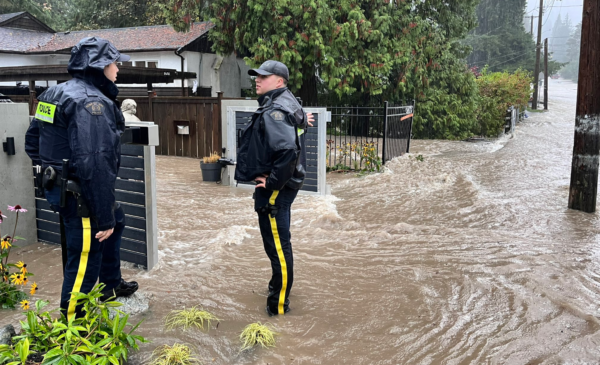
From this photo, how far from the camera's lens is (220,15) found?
17.5 m

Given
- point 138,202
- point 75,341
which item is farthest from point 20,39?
point 75,341

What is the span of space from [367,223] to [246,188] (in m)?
3.18

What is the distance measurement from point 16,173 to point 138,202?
165 cm

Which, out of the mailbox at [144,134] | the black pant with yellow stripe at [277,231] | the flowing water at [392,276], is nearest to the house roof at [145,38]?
the flowing water at [392,276]

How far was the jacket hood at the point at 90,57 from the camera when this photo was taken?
3.37 meters

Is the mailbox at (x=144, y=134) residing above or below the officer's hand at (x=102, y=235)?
above

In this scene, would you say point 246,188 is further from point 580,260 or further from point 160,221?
point 580,260

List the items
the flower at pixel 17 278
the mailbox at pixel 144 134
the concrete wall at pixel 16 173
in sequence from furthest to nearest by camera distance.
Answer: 1. the concrete wall at pixel 16 173
2. the mailbox at pixel 144 134
3. the flower at pixel 17 278

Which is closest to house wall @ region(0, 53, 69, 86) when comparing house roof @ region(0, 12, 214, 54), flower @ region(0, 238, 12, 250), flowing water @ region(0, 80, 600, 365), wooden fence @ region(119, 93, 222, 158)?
house roof @ region(0, 12, 214, 54)

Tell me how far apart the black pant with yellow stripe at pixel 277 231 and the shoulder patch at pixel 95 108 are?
52.1 inches

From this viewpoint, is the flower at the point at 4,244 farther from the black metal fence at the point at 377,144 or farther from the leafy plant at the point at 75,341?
the black metal fence at the point at 377,144

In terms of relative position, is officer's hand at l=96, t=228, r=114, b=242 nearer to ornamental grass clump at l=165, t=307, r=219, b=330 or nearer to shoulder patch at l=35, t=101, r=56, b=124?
shoulder patch at l=35, t=101, r=56, b=124

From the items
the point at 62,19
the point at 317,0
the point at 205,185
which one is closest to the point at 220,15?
the point at 317,0

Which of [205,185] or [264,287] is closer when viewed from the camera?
[264,287]
